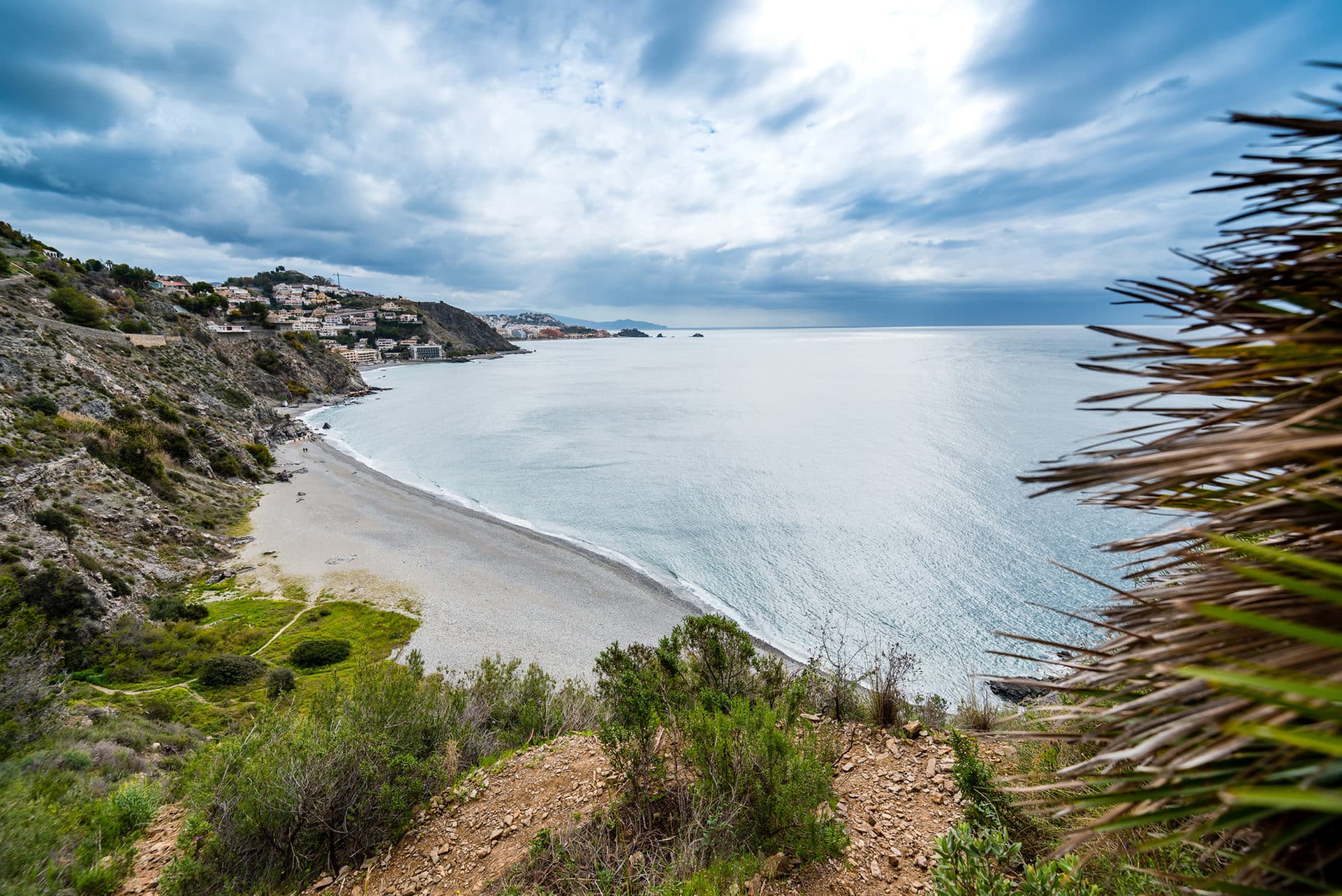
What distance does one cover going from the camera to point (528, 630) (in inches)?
707

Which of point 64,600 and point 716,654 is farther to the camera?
point 64,600

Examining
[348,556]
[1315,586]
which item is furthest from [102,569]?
[1315,586]

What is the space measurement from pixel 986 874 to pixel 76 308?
187ft

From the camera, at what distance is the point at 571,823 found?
14.0 feet

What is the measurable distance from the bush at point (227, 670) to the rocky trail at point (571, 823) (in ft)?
32.7

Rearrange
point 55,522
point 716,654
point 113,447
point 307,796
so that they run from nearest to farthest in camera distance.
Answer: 1. point 307,796
2. point 716,654
3. point 55,522
4. point 113,447

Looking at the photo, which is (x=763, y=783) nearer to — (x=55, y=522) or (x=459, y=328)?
(x=55, y=522)

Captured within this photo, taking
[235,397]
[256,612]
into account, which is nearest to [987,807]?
[256,612]

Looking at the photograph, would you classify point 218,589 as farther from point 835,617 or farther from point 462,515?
point 835,617

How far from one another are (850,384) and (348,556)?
2802 inches

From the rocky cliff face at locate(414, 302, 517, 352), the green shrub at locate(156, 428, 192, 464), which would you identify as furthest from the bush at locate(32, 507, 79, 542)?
the rocky cliff face at locate(414, 302, 517, 352)

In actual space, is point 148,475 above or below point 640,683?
below

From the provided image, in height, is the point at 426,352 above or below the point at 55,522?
above

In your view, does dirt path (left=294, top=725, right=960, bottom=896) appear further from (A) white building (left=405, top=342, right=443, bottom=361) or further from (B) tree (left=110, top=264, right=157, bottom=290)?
(A) white building (left=405, top=342, right=443, bottom=361)
